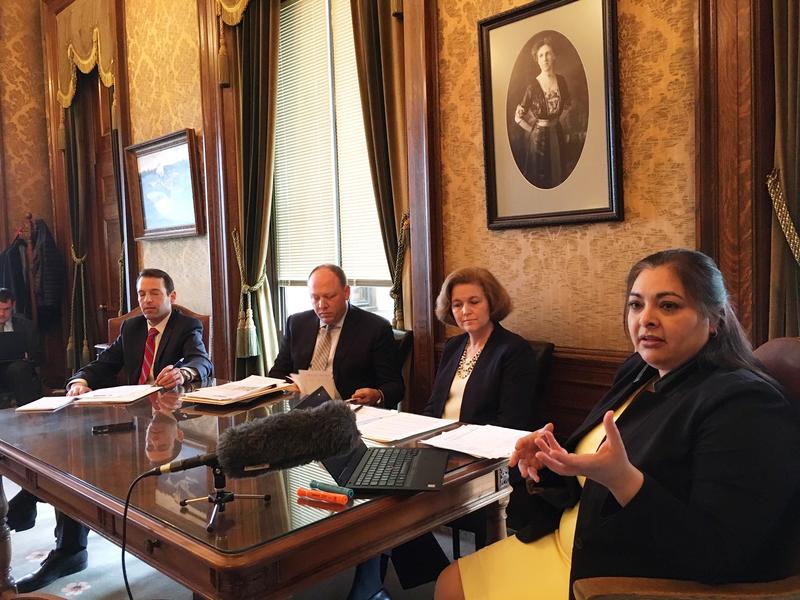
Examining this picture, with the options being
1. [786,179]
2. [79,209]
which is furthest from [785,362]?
[79,209]

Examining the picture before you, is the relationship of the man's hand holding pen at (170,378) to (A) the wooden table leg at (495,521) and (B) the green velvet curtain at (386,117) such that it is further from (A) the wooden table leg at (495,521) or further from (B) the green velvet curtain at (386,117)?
(A) the wooden table leg at (495,521)

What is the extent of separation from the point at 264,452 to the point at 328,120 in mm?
3074

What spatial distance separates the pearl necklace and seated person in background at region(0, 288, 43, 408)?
412cm

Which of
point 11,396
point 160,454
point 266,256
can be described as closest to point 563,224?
point 160,454

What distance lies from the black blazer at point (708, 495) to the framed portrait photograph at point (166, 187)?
3981 millimetres

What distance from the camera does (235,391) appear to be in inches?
101

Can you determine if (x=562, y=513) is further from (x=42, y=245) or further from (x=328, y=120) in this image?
(x=42, y=245)

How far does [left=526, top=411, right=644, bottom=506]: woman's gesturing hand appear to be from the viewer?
1.19 meters

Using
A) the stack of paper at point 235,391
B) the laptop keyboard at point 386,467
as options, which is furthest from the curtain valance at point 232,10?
the laptop keyboard at point 386,467

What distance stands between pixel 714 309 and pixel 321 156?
3.03 m

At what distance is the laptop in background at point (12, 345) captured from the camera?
530 cm

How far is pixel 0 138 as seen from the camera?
627 centimetres

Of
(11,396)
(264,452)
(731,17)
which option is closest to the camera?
(264,452)

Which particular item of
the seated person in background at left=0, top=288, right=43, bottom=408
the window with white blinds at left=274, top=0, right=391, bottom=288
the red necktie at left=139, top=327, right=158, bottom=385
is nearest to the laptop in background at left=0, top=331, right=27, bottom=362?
the seated person in background at left=0, top=288, right=43, bottom=408
